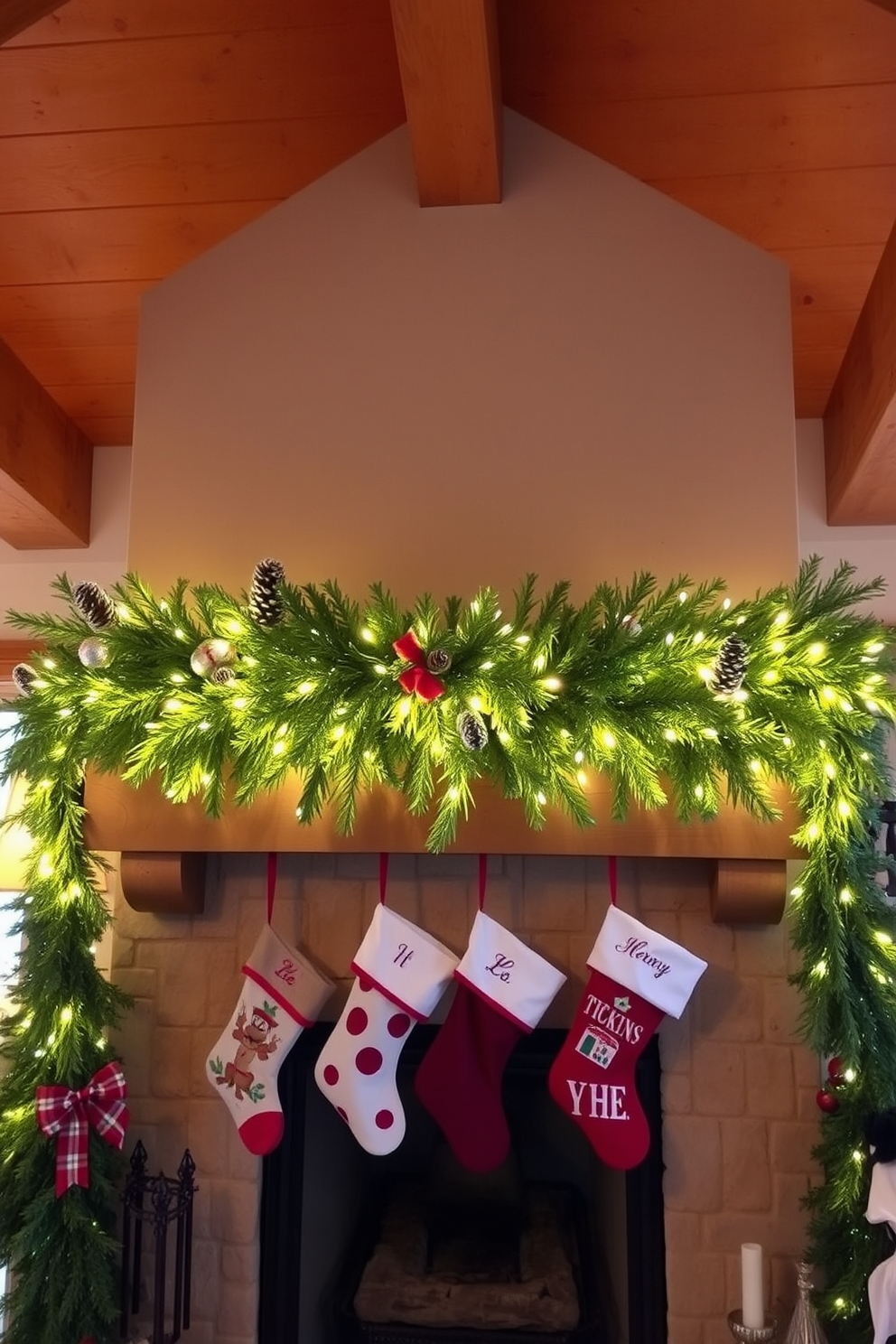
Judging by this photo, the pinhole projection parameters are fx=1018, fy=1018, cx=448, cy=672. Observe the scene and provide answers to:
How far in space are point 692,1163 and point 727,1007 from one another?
0.86ft

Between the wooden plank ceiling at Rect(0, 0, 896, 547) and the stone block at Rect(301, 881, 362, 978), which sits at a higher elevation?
the wooden plank ceiling at Rect(0, 0, 896, 547)

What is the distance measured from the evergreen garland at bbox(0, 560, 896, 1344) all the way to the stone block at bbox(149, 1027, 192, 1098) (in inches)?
6.9

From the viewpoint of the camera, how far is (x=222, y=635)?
1.66m

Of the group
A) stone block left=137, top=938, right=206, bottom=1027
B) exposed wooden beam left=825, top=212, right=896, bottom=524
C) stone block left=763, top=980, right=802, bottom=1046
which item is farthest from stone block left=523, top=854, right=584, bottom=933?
exposed wooden beam left=825, top=212, right=896, bottom=524

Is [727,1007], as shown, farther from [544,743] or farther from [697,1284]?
[544,743]

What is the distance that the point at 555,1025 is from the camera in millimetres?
1800

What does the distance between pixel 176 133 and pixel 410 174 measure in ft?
1.48

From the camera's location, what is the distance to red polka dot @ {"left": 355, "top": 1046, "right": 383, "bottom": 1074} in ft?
5.55

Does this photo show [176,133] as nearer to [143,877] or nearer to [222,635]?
[222,635]

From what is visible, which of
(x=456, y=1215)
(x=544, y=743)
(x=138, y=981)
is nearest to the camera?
(x=544, y=743)

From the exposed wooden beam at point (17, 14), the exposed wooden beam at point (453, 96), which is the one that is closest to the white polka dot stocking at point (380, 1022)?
the exposed wooden beam at point (453, 96)

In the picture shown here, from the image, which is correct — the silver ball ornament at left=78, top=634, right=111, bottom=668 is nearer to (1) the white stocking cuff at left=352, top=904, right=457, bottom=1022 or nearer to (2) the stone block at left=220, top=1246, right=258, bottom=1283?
(1) the white stocking cuff at left=352, top=904, right=457, bottom=1022

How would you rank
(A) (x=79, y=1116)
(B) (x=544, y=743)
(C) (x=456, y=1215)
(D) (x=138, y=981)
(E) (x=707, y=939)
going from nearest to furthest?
(B) (x=544, y=743) → (A) (x=79, y=1116) → (E) (x=707, y=939) → (D) (x=138, y=981) → (C) (x=456, y=1215)

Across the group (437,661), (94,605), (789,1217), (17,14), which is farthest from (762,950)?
(17,14)
